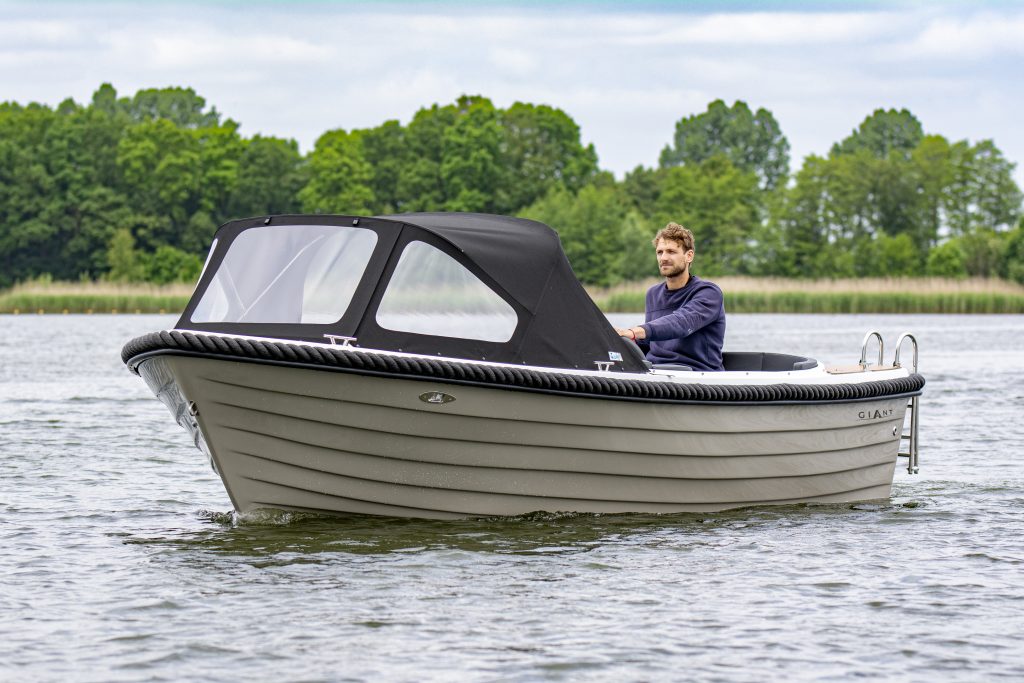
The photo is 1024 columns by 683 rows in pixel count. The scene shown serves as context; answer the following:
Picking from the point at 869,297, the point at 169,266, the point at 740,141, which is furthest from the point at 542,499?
the point at 740,141

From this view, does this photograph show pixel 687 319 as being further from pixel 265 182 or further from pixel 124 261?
pixel 265 182

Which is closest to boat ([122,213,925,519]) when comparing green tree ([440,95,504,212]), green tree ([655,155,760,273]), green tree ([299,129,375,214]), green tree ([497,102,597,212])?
green tree ([655,155,760,273])

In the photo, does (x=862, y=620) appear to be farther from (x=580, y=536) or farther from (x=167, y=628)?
(x=167, y=628)

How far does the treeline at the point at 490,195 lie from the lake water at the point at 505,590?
230 ft

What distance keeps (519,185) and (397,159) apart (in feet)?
29.3

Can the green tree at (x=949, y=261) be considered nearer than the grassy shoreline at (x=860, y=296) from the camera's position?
No

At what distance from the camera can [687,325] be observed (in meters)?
9.39

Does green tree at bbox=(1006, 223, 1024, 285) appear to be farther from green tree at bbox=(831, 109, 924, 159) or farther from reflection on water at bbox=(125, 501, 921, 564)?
reflection on water at bbox=(125, 501, 921, 564)

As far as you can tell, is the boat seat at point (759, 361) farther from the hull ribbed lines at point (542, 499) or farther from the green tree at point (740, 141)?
the green tree at point (740, 141)

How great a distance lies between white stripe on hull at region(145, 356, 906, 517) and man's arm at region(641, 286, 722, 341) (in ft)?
2.14

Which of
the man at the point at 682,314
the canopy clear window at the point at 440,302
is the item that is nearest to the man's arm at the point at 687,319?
the man at the point at 682,314

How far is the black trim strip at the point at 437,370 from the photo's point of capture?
7.71 metres

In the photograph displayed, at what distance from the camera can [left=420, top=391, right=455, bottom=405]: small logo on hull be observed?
805 cm

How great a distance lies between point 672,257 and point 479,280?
5.36 ft
